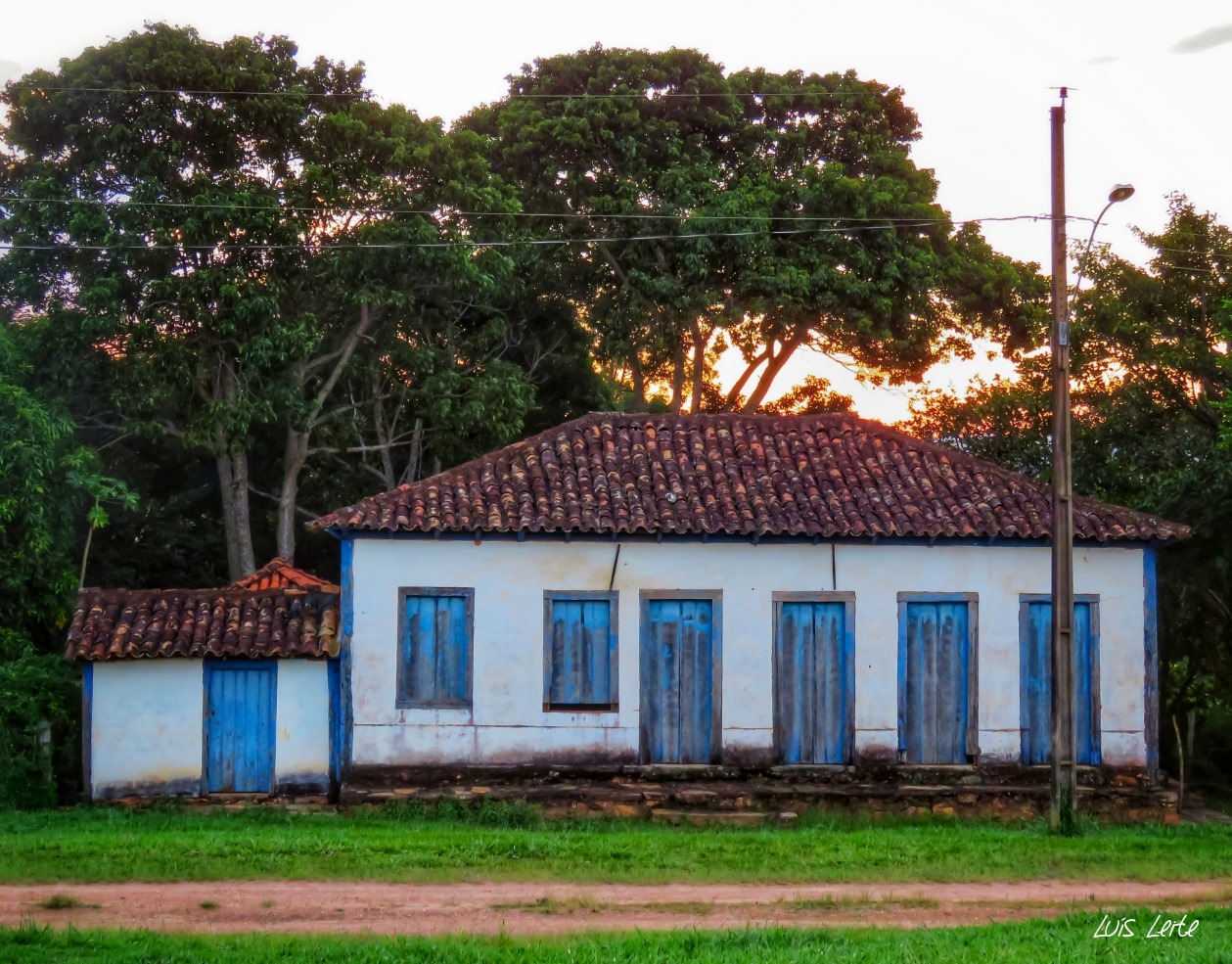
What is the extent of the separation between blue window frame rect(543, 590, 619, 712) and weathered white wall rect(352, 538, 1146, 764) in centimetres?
11

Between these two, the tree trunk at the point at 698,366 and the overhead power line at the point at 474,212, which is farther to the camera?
the tree trunk at the point at 698,366

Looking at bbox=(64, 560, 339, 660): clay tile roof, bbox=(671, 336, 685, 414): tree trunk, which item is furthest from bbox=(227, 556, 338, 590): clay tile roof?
bbox=(671, 336, 685, 414): tree trunk

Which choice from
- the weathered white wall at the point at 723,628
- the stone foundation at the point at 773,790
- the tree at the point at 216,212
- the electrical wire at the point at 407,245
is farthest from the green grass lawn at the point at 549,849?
the electrical wire at the point at 407,245

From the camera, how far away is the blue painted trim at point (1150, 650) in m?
16.8

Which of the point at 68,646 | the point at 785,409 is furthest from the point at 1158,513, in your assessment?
the point at 68,646

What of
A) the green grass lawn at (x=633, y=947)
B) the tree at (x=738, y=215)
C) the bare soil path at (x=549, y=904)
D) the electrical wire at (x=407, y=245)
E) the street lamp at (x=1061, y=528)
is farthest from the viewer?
the tree at (x=738, y=215)

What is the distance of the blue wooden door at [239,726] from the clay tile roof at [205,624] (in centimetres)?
35

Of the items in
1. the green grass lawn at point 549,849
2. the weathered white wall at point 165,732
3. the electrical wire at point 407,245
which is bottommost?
the green grass lawn at point 549,849

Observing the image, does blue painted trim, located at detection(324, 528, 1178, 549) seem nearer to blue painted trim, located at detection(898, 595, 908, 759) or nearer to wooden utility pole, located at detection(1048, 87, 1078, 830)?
blue painted trim, located at detection(898, 595, 908, 759)

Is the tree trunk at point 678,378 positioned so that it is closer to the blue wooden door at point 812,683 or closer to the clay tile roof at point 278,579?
the clay tile roof at point 278,579

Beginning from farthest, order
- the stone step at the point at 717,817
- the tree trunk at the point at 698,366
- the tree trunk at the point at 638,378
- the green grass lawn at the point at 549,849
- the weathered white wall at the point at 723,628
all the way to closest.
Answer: the tree trunk at the point at 638,378 → the tree trunk at the point at 698,366 → the weathered white wall at the point at 723,628 → the stone step at the point at 717,817 → the green grass lawn at the point at 549,849

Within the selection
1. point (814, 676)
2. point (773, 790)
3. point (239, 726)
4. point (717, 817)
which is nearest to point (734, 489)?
point (814, 676)

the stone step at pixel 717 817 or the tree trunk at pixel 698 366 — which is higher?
the tree trunk at pixel 698 366

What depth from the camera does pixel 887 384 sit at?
96.8 ft
